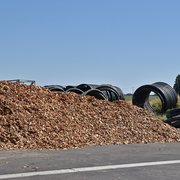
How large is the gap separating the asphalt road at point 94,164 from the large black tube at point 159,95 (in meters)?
14.3

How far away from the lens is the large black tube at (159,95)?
2648cm

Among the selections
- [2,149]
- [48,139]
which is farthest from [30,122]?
[2,149]

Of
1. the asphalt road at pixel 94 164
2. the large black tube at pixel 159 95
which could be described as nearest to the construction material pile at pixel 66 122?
the asphalt road at pixel 94 164

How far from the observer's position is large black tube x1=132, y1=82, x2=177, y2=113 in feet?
86.9

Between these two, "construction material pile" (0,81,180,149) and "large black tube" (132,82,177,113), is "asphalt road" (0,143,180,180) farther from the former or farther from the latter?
"large black tube" (132,82,177,113)

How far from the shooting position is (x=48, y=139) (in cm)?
1238

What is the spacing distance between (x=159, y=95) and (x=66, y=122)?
13.5 meters

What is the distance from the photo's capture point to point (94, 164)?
9.62 meters

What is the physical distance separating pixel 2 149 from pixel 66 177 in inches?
135

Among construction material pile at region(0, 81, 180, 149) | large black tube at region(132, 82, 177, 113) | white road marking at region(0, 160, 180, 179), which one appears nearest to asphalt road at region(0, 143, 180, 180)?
white road marking at region(0, 160, 180, 179)

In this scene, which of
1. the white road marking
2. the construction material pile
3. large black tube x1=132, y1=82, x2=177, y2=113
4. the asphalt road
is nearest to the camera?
the white road marking

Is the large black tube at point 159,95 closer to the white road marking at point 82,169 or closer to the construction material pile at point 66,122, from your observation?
the construction material pile at point 66,122

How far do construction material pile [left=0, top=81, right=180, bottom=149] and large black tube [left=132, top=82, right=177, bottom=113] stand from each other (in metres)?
10.3

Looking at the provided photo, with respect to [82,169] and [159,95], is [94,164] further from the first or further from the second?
[159,95]
